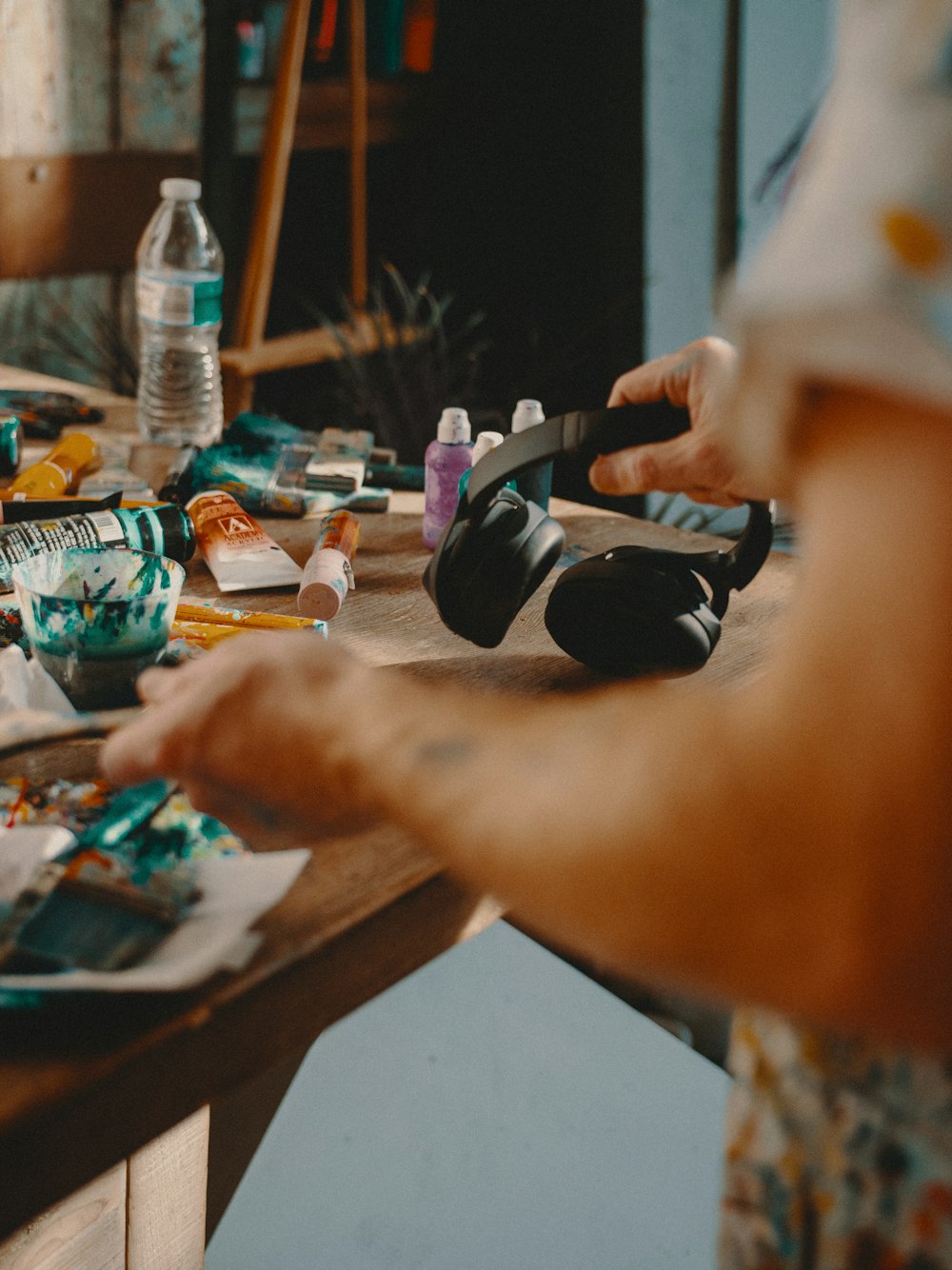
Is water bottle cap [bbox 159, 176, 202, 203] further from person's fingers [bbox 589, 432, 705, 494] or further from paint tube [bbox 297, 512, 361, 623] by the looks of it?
person's fingers [bbox 589, 432, 705, 494]

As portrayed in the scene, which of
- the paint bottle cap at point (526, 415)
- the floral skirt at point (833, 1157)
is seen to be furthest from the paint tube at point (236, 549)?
the floral skirt at point (833, 1157)

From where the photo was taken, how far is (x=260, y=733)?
0.49 metres

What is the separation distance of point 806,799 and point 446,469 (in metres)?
0.93

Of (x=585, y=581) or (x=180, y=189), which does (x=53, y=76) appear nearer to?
(x=180, y=189)

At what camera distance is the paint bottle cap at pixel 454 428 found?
1234 mm

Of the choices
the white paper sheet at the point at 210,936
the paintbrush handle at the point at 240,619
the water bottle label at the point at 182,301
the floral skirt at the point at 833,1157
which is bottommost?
the floral skirt at the point at 833,1157

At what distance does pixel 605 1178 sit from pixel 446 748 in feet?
4.15

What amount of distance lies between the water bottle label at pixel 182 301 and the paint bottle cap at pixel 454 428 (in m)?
0.47

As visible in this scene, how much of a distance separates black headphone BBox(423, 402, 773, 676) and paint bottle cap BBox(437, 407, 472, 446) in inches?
11.8

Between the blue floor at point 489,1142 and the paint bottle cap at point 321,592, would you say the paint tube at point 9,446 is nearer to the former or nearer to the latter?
the paint bottle cap at point 321,592

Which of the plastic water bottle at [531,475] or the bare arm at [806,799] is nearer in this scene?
the bare arm at [806,799]

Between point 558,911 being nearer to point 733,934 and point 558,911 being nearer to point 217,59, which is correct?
point 733,934

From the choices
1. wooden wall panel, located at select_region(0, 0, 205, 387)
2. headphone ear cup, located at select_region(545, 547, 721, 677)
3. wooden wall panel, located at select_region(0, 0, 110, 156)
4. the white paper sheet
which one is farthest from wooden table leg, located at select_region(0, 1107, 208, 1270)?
wooden wall panel, located at select_region(0, 0, 110, 156)

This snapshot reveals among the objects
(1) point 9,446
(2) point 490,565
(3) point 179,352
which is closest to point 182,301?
(3) point 179,352
